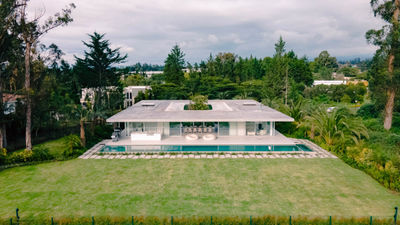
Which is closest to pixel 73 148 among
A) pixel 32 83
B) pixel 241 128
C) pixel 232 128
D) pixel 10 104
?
pixel 32 83

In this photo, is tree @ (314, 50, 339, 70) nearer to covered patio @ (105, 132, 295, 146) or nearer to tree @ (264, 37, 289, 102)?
tree @ (264, 37, 289, 102)

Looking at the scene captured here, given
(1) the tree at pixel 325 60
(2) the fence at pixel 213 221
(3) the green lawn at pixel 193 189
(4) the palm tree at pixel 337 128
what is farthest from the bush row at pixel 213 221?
(1) the tree at pixel 325 60

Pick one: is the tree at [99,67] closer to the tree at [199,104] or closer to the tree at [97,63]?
the tree at [97,63]

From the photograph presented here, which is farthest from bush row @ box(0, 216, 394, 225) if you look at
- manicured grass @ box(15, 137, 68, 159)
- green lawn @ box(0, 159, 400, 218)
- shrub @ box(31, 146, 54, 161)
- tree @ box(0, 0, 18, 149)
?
tree @ box(0, 0, 18, 149)

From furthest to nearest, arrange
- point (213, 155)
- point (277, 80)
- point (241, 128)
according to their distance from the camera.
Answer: point (277, 80)
point (241, 128)
point (213, 155)

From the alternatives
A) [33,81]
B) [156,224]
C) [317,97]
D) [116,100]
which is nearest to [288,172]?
[156,224]

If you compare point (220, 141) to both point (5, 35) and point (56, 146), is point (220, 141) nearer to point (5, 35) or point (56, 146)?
point (56, 146)

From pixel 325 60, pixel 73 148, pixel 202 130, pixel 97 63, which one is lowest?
pixel 73 148
